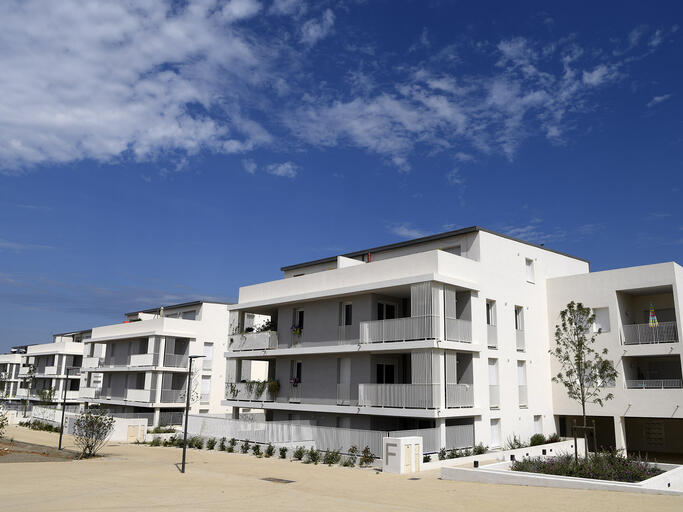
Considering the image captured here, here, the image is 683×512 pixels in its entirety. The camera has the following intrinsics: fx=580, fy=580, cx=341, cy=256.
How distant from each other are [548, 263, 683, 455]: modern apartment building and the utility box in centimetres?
1121

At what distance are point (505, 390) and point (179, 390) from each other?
84.0 feet

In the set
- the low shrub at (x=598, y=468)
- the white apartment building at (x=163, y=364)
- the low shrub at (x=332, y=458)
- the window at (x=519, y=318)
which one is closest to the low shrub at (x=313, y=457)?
Answer: the low shrub at (x=332, y=458)

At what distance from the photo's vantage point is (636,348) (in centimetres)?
2619

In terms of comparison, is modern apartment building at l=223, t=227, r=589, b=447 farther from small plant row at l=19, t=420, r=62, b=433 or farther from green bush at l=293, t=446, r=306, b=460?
small plant row at l=19, t=420, r=62, b=433

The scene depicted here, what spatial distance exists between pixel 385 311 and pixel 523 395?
7.71 m

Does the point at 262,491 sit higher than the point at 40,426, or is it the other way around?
the point at 262,491

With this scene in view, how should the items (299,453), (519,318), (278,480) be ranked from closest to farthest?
(278,480) → (299,453) → (519,318)

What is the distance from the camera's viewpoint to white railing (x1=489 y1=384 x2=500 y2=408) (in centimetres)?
2527

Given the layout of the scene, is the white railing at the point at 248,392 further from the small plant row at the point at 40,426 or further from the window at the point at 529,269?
the small plant row at the point at 40,426

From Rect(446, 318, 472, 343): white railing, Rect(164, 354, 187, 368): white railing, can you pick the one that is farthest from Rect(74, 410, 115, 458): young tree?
Rect(164, 354, 187, 368): white railing

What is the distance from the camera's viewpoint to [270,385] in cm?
2962

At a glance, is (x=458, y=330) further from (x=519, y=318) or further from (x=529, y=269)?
(x=529, y=269)

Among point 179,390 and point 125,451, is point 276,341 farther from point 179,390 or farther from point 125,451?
point 179,390

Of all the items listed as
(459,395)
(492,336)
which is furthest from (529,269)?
(459,395)
